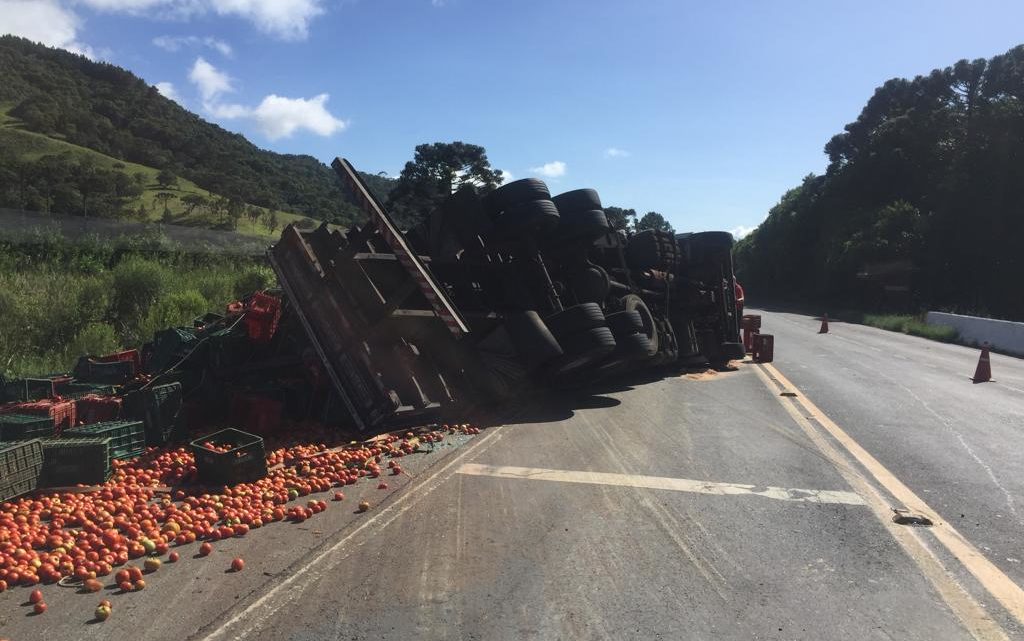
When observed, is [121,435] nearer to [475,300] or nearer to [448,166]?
[475,300]

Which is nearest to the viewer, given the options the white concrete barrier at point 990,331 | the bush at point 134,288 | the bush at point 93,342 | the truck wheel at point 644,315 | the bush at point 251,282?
the truck wheel at point 644,315

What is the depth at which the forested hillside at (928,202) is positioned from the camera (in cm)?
3872

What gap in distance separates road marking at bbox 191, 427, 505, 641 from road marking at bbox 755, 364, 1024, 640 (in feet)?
11.6

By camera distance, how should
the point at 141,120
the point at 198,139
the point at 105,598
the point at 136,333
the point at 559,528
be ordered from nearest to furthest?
the point at 105,598 < the point at 559,528 < the point at 136,333 < the point at 141,120 < the point at 198,139

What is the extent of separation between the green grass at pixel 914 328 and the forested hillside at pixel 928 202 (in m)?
6.41

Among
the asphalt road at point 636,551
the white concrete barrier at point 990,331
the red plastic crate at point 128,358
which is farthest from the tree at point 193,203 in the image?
the white concrete barrier at point 990,331

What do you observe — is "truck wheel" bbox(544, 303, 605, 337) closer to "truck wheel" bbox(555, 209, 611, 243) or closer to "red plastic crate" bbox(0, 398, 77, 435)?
"truck wheel" bbox(555, 209, 611, 243)

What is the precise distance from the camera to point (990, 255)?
1558 inches

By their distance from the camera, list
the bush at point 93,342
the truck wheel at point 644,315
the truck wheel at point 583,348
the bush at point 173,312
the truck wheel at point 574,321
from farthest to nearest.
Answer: the bush at point 173,312 → the bush at point 93,342 → the truck wheel at point 644,315 → the truck wheel at point 574,321 → the truck wheel at point 583,348

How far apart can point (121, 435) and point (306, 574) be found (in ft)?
11.1

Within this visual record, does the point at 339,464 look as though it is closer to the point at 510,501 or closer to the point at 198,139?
the point at 510,501

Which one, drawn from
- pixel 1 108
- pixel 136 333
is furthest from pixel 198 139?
pixel 136 333

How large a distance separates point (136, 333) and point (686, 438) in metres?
11.1

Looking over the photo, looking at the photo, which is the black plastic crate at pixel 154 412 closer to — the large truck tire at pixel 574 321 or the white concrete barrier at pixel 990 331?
the large truck tire at pixel 574 321
